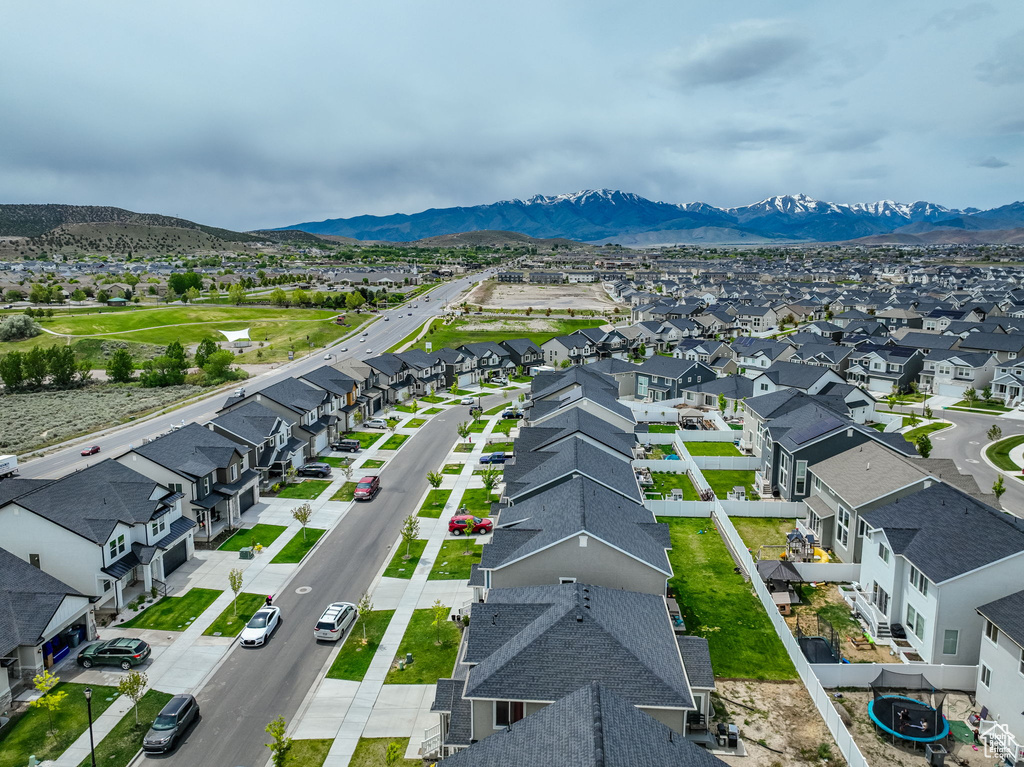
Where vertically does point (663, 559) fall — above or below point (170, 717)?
above

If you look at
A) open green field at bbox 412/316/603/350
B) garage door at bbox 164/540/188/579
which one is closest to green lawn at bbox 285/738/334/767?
garage door at bbox 164/540/188/579

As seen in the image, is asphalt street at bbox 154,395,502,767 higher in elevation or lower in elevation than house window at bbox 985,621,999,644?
lower

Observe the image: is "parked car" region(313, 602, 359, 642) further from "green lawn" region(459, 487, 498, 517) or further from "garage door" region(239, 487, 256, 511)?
"garage door" region(239, 487, 256, 511)

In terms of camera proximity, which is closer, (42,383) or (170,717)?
(170,717)

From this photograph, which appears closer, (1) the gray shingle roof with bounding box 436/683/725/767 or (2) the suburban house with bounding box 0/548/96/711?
(1) the gray shingle roof with bounding box 436/683/725/767

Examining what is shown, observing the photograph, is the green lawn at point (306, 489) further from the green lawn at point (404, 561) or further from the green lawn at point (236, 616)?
the green lawn at point (236, 616)

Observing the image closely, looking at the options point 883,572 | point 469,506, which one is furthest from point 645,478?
point 883,572

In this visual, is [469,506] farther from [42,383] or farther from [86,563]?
[42,383]
